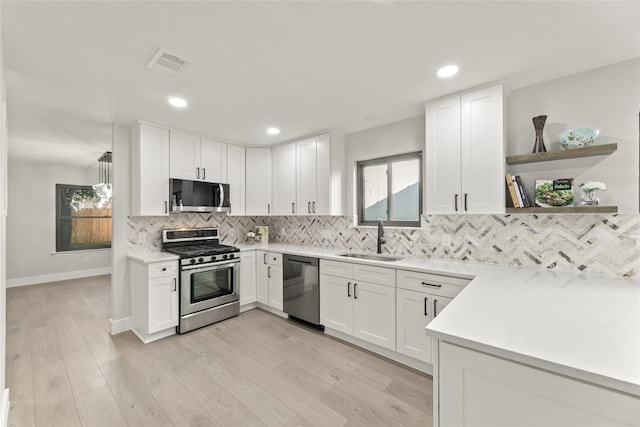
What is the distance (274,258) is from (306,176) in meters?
1.25

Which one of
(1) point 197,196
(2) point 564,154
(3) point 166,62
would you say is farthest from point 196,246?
(2) point 564,154

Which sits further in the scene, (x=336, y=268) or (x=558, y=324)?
(x=336, y=268)

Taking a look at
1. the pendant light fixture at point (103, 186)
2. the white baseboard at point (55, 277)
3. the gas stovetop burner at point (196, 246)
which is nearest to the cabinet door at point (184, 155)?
the gas stovetop burner at point (196, 246)

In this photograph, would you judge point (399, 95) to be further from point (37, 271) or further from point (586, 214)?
point (37, 271)

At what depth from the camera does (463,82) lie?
2.30 meters

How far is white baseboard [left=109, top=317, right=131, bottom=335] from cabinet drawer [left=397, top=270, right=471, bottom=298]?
11.0 feet

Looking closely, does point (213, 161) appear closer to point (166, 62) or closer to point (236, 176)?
point (236, 176)

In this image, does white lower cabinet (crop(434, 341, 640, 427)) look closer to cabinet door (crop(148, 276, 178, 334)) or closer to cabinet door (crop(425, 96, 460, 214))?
cabinet door (crop(425, 96, 460, 214))

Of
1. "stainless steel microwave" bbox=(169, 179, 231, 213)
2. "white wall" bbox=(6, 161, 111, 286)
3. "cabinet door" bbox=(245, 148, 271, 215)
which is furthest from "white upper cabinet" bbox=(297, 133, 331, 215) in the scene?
"white wall" bbox=(6, 161, 111, 286)

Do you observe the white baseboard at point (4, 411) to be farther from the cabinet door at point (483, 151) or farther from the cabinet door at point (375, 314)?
the cabinet door at point (483, 151)

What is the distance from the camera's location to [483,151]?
235 centimetres

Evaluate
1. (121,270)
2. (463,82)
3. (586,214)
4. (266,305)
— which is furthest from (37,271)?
(586,214)

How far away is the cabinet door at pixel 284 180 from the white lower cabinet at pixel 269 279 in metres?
0.73

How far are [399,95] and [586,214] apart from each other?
181 centimetres
